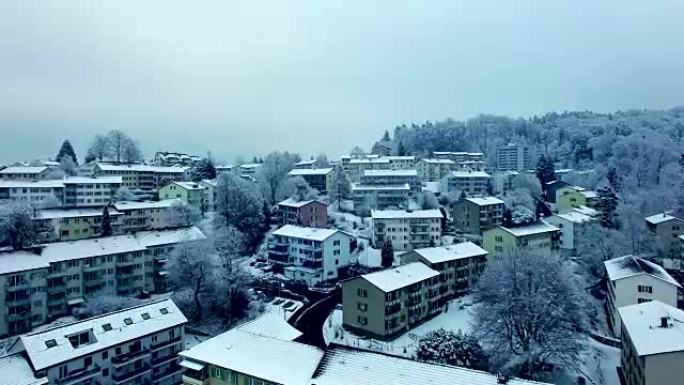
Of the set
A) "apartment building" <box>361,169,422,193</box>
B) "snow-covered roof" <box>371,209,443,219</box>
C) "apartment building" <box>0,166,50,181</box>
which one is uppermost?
"apartment building" <box>0,166,50,181</box>

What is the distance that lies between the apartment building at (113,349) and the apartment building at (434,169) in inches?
2722

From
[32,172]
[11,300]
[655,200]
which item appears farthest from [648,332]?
[32,172]

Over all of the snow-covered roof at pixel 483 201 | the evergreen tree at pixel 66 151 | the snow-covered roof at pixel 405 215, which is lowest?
the snow-covered roof at pixel 405 215

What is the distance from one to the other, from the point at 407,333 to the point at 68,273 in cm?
3110

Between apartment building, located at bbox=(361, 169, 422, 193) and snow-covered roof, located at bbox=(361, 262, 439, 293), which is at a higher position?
apartment building, located at bbox=(361, 169, 422, 193)

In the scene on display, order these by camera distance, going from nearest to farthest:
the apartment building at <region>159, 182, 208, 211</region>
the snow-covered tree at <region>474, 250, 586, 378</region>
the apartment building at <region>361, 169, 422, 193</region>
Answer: the snow-covered tree at <region>474, 250, 586, 378</region>
the apartment building at <region>159, 182, 208, 211</region>
the apartment building at <region>361, 169, 422, 193</region>

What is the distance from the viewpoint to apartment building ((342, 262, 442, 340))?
37469mm

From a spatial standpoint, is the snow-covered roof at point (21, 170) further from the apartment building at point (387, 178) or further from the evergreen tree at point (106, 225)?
the apartment building at point (387, 178)

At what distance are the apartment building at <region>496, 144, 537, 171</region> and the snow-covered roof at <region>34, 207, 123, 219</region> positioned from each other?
3735 inches

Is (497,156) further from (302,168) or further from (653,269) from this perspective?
(653,269)

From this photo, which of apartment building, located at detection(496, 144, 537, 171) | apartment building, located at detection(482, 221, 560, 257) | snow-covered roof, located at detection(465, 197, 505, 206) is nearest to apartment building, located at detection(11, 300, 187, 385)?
apartment building, located at detection(482, 221, 560, 257)

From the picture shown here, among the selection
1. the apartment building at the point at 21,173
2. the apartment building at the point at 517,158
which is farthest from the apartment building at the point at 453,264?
the apartment building at the point at 517,158

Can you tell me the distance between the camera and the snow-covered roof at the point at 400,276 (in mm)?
38172

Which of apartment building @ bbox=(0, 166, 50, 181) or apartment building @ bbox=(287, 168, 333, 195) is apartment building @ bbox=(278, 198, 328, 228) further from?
apartment building @ bbox=(0, 166, 50, 181)
